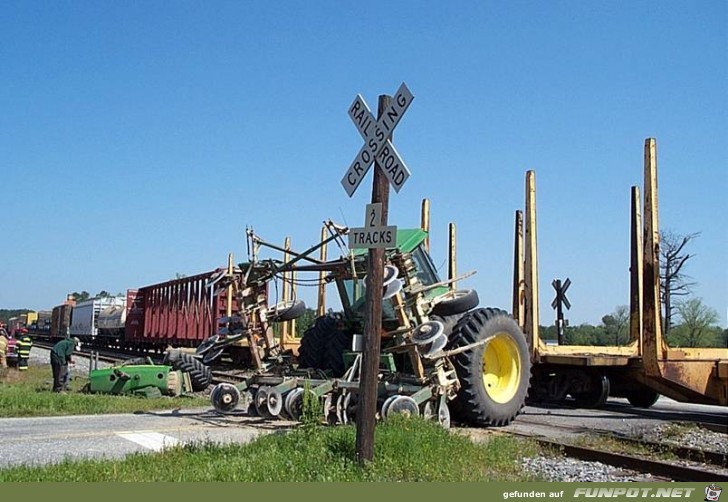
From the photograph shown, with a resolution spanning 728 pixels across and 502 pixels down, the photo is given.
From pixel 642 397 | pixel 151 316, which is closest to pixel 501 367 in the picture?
pixel 642 397

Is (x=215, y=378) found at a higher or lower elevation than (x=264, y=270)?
lower

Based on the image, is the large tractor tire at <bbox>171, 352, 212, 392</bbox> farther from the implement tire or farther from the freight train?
the implement tire

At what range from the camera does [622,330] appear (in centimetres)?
3534

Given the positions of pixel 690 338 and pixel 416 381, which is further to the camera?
pixel 690 338

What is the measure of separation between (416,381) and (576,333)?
31.6 metres

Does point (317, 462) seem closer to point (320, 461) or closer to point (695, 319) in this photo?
point (320, 461)

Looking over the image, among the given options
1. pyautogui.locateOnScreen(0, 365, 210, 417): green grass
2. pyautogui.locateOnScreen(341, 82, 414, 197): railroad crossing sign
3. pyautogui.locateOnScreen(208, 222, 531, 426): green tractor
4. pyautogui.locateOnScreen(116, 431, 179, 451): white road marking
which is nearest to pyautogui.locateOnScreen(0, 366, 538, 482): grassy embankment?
pyautogui.locateOnScreen(116, 431, 179, 451): white road marking

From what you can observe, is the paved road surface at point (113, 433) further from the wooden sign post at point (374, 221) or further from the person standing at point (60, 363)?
the person standing at point (60, 363)

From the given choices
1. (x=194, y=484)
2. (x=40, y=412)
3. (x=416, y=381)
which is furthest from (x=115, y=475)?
(x=40, y=412)

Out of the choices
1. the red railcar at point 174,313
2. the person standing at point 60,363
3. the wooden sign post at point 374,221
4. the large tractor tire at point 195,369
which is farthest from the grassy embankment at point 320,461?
the red railcar at point 174,313

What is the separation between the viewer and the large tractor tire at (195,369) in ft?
50.0

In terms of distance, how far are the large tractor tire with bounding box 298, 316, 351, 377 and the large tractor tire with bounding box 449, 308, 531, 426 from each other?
107 inches

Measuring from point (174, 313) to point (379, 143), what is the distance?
2500 centimetres

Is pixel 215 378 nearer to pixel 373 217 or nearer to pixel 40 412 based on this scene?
pixel 40 412
